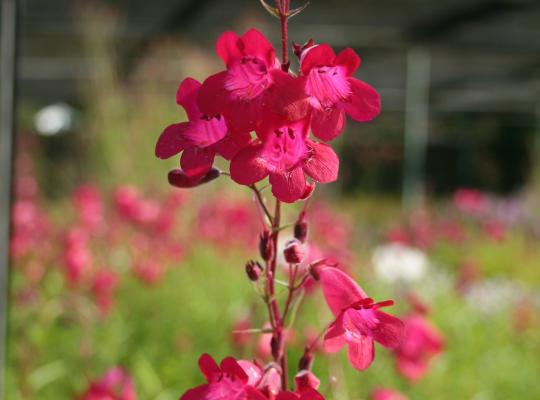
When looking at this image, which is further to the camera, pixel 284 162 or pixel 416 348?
pixel 416 348

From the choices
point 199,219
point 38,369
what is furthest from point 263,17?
point 38,369

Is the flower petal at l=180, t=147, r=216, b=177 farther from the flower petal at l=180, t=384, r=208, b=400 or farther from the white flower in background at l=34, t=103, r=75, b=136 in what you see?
the white flower in background at l=34, t=103, r=75, b=136

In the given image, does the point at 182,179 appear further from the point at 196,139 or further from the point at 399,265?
the point at 399,265

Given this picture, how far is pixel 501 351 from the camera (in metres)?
3.23

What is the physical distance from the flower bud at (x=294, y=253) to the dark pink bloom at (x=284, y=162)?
8cm

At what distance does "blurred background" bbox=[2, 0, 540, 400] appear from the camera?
259cm

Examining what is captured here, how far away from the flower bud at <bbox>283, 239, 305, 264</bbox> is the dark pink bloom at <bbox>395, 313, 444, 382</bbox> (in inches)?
45.9

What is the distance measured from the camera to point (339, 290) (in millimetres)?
787

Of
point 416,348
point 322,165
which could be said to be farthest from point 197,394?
point 416,348

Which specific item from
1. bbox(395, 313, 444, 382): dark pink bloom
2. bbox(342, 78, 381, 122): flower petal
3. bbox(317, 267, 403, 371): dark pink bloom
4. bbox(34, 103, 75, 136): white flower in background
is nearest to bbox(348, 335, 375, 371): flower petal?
bbox(317, 267, 403, 371): dark pink bloom

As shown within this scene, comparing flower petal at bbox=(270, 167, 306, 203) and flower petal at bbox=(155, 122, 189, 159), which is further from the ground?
flower petal at bbox=(155, 122, 189, 159)

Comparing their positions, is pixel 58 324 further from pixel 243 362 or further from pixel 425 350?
pixel 243 362

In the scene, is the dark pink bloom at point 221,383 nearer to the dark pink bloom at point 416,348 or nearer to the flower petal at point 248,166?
the flower petal at point 248,166

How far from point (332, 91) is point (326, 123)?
3 centimetres
